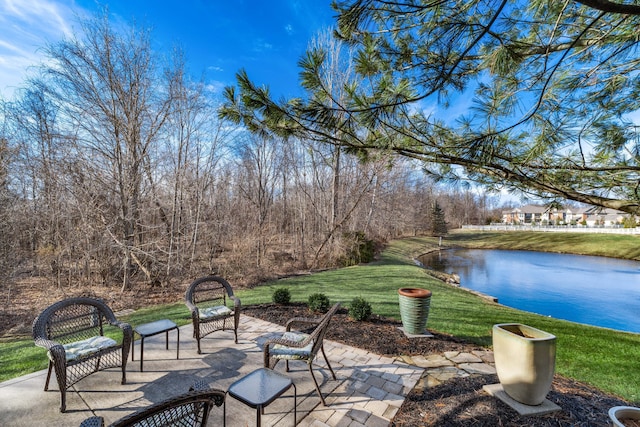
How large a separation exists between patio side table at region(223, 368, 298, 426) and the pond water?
1171 cm

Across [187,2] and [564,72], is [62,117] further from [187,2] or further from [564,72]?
[564,72]

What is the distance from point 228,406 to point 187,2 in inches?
313

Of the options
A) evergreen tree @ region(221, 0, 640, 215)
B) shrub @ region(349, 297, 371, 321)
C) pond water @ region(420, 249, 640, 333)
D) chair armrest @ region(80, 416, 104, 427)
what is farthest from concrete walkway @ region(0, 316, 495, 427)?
pond water @ region(420, 249, 640, 333)

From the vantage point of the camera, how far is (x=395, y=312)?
17.8 ft

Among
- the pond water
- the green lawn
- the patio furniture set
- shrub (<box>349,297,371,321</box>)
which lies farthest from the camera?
the pond water

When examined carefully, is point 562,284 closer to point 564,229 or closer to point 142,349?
point 142,349

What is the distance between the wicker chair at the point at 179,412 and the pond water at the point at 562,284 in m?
12.5

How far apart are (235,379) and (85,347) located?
1.44 m

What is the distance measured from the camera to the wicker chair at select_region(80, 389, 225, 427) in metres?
1.09

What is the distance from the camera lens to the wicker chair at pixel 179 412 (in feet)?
3.59

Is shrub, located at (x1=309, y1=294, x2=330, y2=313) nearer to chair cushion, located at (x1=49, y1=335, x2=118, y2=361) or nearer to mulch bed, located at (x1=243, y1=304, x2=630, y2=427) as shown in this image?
mulch bed, located at (x1=243, y1=304, x2=630, y2=427)

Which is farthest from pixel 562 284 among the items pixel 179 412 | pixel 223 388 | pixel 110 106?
pixel 110 106

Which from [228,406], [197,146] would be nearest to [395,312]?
[228,406]

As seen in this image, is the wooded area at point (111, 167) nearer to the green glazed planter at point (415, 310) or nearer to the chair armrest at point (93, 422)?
the green glazed planter at point (415, 310)
